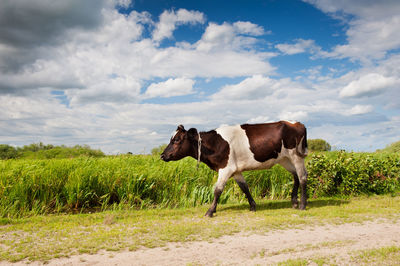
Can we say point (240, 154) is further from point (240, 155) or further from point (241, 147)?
point (241, 147)

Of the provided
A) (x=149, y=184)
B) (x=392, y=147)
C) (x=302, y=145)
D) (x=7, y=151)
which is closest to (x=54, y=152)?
(x=7, y=151)

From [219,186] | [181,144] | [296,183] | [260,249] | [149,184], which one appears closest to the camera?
[260,249]

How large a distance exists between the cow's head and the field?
4.80 ft

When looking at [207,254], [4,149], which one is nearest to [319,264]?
[207,254]

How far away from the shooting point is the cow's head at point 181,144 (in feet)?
27.2

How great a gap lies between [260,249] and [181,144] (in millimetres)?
3642

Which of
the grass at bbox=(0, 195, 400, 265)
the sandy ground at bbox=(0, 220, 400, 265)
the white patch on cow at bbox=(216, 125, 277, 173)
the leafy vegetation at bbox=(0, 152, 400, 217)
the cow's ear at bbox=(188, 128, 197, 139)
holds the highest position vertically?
the cow's ear at bbox=(188, 128, 197, 139)

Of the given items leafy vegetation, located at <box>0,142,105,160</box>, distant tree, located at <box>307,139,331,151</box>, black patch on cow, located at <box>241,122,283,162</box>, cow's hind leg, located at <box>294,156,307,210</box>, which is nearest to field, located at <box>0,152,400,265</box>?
cow's hind leg, located at <box>294,156,307,210</box>

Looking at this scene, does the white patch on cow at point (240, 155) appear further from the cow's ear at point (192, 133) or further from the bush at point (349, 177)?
the bush at point (349, 177)

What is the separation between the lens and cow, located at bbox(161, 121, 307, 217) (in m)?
7.99

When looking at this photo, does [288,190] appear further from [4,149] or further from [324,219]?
[4,149]

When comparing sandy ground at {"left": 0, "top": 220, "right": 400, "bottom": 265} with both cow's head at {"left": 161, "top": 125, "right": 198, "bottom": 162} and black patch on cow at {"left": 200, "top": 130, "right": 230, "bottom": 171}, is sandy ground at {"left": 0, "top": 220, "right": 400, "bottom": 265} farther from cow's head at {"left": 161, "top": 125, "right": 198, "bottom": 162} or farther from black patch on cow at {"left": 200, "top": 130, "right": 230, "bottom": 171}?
cow's head at {"left": 161, "top": 125, "right": 198, "bottom": 162}

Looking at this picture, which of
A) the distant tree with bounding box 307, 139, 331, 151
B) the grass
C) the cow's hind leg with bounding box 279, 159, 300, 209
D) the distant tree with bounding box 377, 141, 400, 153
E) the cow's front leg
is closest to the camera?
the grass

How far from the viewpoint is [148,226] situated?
684 centimetres
